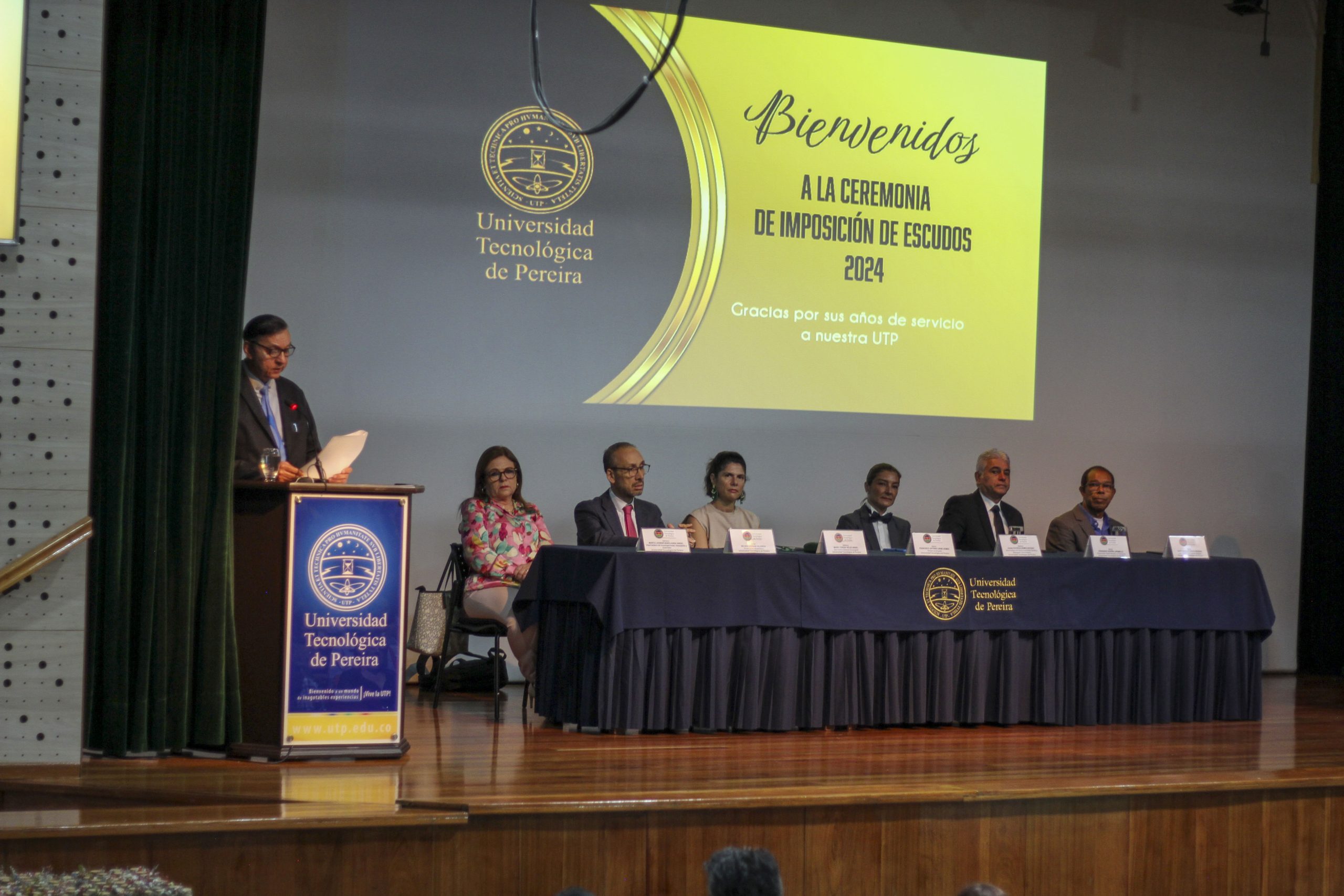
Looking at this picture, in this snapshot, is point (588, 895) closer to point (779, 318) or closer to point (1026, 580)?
point (1026, 580)

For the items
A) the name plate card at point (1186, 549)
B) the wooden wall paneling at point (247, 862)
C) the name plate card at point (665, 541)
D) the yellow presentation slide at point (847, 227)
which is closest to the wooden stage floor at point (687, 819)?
the wooden wall paneling at point (247, 862)

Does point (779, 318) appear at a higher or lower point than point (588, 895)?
higher

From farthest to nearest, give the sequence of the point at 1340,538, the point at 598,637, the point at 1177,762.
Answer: the point at 1340,538 → the point at 598,637 → the point at 1177,762

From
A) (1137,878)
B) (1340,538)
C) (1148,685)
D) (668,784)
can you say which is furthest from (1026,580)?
(1340,538)

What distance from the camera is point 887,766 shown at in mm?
3682

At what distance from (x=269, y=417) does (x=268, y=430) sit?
7 centimetres

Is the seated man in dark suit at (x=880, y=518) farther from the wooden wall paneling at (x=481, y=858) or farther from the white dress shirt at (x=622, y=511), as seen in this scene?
the wooden wall paneling at (x=481, y=858)

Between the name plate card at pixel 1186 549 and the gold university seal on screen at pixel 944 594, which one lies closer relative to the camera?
the gold university seal on screen at pixel 944 594

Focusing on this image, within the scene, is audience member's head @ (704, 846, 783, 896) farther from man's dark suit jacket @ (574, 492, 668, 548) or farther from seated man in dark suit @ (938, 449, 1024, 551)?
seated man in dark suit @ (938, 449, 1024, 551)

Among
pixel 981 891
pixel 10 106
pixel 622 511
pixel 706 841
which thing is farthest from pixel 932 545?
pixel 10 106

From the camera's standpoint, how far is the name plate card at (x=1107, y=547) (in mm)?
4832

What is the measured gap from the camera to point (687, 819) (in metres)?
3.08

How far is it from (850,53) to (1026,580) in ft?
9.96

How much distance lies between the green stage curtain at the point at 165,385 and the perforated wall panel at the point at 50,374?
0.28ft
